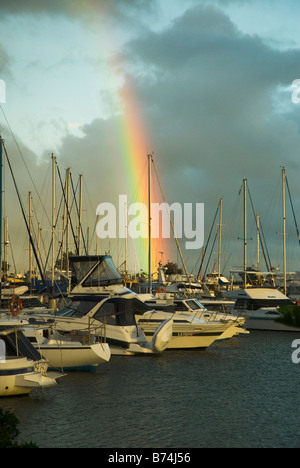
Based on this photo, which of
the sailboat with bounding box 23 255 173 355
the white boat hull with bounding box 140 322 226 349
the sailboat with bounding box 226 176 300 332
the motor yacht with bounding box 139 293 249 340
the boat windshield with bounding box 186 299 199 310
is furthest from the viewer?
the sailboat with bounding box 226 176 300 332

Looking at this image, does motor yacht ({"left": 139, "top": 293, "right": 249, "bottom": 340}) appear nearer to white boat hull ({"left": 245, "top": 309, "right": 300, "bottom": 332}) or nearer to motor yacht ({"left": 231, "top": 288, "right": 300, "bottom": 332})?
white boat hull ({"left": 245, "top": 309, "right": 300, "bottom": 332})

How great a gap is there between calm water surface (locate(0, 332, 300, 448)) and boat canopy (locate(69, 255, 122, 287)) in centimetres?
873

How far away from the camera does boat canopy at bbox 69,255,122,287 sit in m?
44.2

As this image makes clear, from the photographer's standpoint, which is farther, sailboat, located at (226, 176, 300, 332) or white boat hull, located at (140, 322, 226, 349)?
sailboat, located at (226, 176, 300, 332)

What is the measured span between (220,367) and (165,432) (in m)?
15.1

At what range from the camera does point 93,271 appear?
44.4 meters

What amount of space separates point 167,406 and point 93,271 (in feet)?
69.1

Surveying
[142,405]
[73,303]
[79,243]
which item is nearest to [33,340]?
[73,303]

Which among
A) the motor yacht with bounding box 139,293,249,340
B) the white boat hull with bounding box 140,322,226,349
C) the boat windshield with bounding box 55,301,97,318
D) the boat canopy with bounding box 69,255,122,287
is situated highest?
the boat canopy with bounding box 69,255,122,287

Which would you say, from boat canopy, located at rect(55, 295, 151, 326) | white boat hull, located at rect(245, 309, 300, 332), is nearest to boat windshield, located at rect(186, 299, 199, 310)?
boat canopy, located at rect(55, 295, 151, 326)

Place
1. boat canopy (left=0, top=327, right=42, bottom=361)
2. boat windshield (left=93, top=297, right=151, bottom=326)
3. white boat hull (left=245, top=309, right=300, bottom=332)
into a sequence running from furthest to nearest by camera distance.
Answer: white boat hull (left=245, top=309, right=300, bottom=332)
boat windshield (left=93, top=297, right=151, bottom=326)
boat canopy (left=0, top=327, right=42, bottom=361)

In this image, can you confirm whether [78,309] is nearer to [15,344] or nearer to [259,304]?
[15,344]
